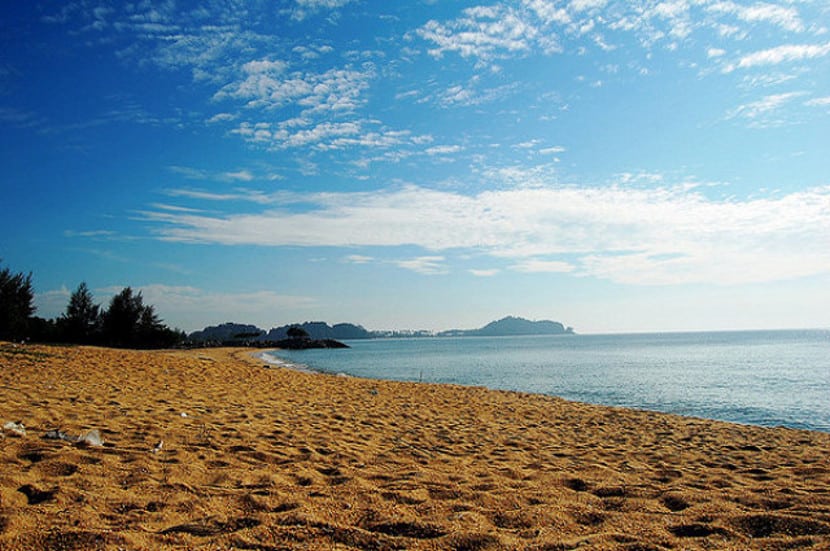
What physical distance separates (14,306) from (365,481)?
141 feet

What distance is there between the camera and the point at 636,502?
4.76 metres

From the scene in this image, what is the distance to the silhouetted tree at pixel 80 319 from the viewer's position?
1859 inches

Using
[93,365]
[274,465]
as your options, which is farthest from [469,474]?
[93,365]

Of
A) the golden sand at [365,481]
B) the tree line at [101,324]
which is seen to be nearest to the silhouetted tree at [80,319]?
the tree line at [101,324]

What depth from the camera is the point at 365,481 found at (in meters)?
5.28

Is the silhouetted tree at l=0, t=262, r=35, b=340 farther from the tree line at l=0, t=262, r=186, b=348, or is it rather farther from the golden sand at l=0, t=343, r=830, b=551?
the golden sand at l=0, t=343, r=830, b=551

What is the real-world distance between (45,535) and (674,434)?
38.6 feet

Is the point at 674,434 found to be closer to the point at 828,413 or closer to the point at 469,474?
the point at 469,474

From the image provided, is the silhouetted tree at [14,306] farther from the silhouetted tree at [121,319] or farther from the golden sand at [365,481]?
the golden sand at [365,481]

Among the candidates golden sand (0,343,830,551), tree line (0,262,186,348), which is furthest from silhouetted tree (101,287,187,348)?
golden sand (0,343,830,551)

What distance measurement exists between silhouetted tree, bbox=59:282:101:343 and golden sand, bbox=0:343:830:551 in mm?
43445

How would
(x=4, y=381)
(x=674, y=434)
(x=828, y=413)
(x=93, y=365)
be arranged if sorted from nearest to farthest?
(x=4, y=381) → (x=674, y=434) → (x=93, y=365) → (x=828, y=413)

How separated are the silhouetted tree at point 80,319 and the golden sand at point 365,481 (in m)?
43.4

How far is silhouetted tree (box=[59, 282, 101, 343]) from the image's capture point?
4722 cm
